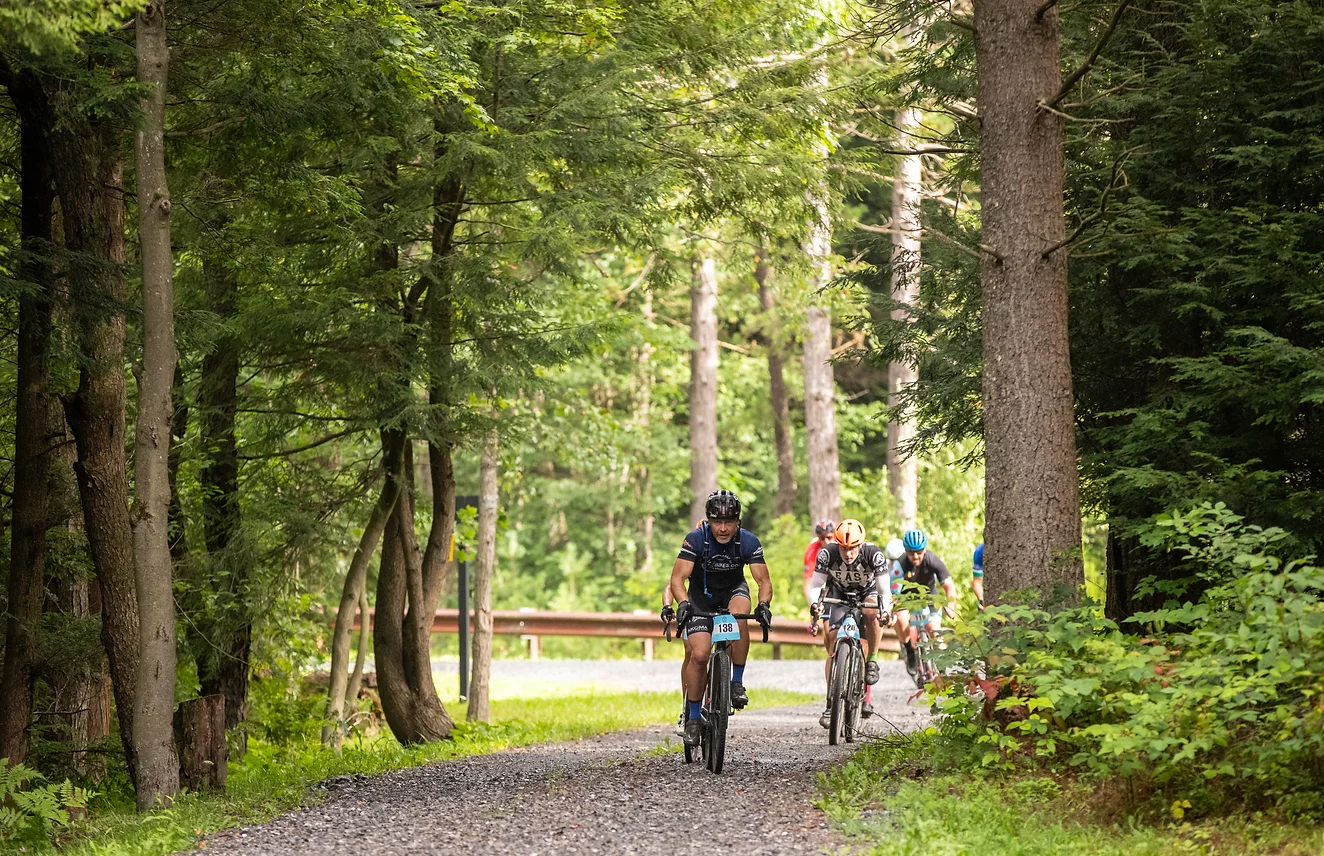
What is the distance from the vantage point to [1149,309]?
9.66m

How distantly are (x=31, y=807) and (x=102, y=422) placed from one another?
9.05 ft

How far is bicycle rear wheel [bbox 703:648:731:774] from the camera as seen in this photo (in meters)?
9.48

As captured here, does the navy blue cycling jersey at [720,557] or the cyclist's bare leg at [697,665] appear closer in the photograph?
the cyclist's bare leg at [697,665]

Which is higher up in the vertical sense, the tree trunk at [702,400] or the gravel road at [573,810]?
the tree trunk at [702,400]

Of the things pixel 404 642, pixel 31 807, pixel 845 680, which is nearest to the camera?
pixel 31 807

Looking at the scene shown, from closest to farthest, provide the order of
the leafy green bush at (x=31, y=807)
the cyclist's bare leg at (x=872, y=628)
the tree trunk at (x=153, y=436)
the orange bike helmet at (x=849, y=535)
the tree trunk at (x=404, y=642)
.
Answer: the leafy green bush at (x=31, y=807) < the tree trunk at (x=153, y=436) < the orange bike helmet at (x=849, y=535) < the cyclist's bare leg at (x=872, y=628) < the tree trunk at (x=404, y=642)

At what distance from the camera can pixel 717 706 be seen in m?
9.50

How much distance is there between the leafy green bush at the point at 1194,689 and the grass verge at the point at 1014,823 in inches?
6.8

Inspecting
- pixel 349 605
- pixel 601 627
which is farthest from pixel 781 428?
pixel 349 605

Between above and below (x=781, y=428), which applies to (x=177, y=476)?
below

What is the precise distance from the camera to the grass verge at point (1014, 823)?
6.36 meters

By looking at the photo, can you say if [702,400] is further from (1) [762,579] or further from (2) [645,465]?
(1) [762,579]

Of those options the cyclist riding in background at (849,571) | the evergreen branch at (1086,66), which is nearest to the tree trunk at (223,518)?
the cyclist riding in background at (849,571)

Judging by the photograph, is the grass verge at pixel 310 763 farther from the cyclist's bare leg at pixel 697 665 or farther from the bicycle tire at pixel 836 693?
the bicycle tire at pixel 836 693
